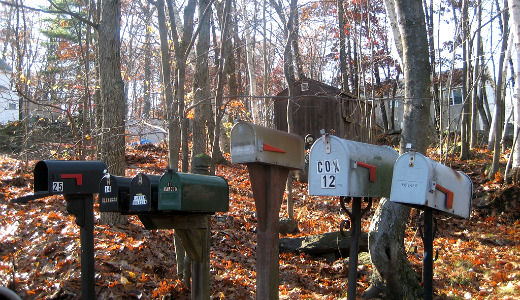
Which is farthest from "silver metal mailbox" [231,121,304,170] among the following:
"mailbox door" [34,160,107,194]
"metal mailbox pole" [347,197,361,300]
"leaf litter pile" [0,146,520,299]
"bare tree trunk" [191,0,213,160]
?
"bare tree trunk" [191,0,213,160]

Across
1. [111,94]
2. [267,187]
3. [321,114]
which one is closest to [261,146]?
[267,187]

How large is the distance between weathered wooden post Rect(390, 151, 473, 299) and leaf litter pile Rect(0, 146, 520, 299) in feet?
2.71

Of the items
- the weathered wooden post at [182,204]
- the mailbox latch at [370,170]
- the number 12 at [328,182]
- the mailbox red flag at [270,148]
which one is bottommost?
the weathered wooden post at [182,204]

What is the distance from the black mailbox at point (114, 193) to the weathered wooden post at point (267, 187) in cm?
91

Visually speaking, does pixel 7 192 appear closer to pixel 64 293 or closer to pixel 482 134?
pixel 64 293

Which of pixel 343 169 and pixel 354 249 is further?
pixel 354 249

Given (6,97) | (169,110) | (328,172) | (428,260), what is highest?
(6,97)

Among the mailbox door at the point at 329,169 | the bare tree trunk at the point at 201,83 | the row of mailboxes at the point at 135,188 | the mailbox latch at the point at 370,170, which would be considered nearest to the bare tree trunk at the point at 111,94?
the bare tree trunk at the point at 201,83

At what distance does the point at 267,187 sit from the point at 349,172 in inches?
29.9

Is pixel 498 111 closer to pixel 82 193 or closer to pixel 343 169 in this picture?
pixel 343 169

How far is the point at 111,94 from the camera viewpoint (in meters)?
7.52

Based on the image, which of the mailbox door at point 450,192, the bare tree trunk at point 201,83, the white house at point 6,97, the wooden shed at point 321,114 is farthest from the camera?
the wooden shed at point 321,114

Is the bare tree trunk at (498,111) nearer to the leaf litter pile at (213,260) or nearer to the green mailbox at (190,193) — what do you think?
the leaf litter pile at (213,260)

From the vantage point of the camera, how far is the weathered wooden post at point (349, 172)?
366 cm
